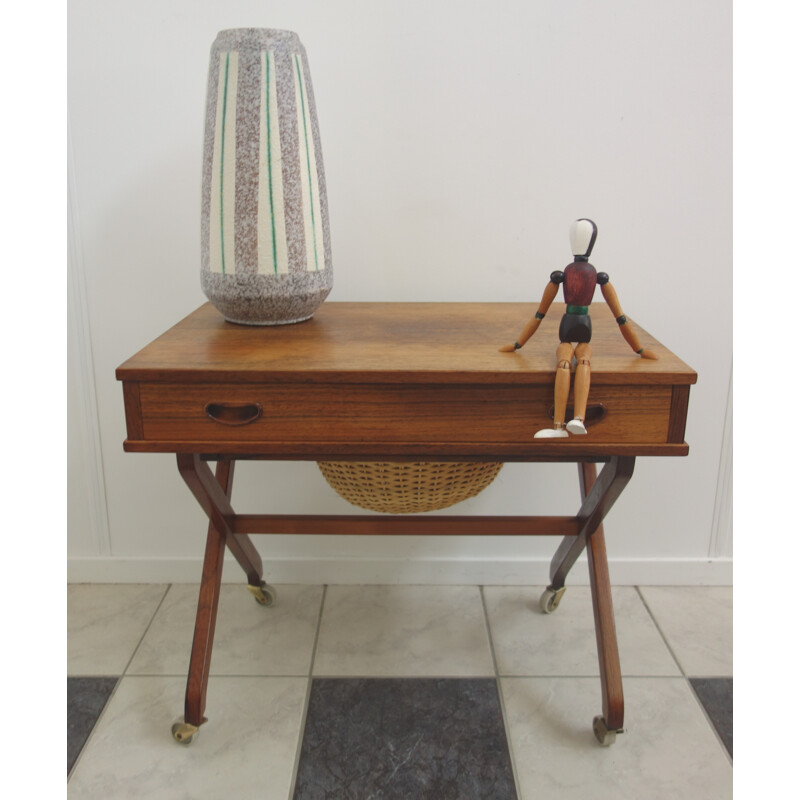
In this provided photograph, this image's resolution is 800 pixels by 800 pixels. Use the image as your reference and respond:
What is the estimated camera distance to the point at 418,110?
1.54 meters

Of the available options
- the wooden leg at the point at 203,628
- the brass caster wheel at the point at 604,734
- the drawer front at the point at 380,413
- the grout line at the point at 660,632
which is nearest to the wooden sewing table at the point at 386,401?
the drawer front at the point at 380,413

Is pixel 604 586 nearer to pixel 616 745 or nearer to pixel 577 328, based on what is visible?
pixel 616 745

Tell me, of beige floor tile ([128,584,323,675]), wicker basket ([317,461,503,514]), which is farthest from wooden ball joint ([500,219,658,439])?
beige floor tile ([128,584,323,675])

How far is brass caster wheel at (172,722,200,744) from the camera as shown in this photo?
1.38m

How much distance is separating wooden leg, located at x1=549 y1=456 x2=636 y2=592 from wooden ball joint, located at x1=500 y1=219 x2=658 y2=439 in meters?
0.20

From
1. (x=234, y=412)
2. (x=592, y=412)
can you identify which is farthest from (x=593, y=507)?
(x=234, y=412)

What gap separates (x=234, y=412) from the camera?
1.16 m

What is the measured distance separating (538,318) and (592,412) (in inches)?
6.7

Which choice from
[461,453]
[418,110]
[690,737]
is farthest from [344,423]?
[690,737]

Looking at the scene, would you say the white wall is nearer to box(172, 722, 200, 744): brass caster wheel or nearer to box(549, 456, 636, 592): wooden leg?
box(549, 456, 636, 592): wooden leg

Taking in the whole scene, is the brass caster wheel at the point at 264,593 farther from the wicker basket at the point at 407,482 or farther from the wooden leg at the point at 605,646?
the wooden leg at the point at 605,646

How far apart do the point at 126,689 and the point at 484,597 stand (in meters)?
0.84

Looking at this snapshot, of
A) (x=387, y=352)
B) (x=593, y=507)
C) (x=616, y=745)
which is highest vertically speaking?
(x=387, y=352)

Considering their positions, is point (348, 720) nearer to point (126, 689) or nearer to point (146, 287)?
point (126, 689)
